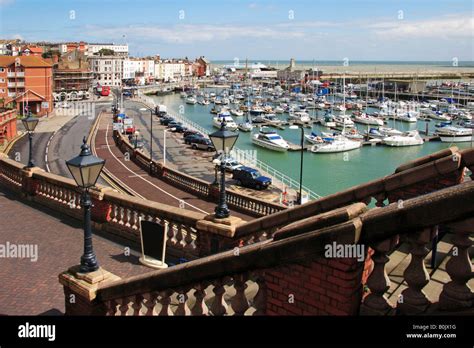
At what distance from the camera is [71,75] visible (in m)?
152

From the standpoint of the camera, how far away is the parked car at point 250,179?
41088 mm

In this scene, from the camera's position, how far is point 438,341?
163 inches

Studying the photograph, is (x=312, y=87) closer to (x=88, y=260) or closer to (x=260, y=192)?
(x=260, y=192)

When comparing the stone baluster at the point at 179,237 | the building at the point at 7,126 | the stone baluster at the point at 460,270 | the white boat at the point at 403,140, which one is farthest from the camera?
the white boat at the point at 403,140

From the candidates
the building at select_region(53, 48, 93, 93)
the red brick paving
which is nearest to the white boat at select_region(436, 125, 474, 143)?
the red brick paving

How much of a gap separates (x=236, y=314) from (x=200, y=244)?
4897 millimetres

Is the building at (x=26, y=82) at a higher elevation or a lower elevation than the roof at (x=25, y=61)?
lower

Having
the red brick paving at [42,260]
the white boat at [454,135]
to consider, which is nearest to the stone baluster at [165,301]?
the red brick paving at [42,260]

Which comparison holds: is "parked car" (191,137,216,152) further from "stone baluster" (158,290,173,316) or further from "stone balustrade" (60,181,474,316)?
"stone balustrade" (60,181,474,316)

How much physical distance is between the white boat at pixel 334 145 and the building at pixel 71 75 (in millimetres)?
105701

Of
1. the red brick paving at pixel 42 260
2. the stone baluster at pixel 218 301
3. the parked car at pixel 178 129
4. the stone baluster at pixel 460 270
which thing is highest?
the stone baluster at pixel 460 270

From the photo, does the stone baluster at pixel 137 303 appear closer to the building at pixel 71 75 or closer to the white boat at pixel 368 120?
the white boat at pixel 368 120

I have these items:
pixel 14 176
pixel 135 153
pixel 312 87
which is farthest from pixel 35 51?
pixel 14 176

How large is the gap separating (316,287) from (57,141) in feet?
223
